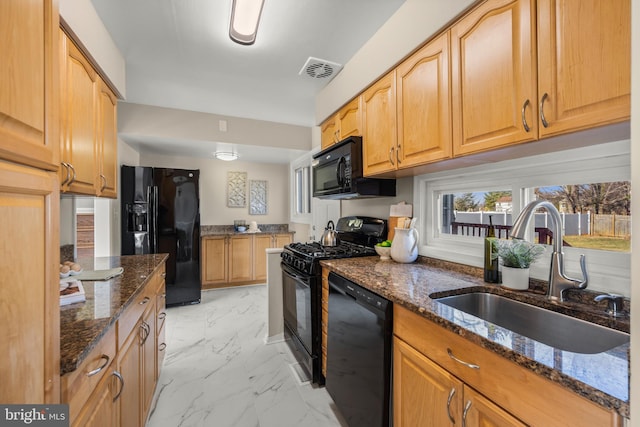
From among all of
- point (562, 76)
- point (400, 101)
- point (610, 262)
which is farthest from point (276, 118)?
point (610, 262)

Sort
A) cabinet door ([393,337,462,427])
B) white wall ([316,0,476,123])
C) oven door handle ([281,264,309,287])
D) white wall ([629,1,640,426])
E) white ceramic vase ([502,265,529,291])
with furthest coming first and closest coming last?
oven door handle ([281,264,309,287]) < white wall ([316,0,476,123]) < white ceramic vase ([502,265,529,291]) < cabinet door ([393,337,462,427]) < white wall ([629,1,640,426])

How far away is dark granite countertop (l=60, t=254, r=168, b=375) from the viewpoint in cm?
77

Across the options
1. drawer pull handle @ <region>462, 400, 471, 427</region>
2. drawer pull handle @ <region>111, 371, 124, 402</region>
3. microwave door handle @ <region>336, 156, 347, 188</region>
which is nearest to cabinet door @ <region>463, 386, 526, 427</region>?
drawer pull handle @ <region>462, 400, 471, 427</region>

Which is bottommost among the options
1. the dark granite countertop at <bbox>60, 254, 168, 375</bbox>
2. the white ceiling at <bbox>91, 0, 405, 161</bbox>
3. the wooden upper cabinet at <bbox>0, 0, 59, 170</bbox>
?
the dark granite countertop at <bbox>60, 254, 168, 375</bbox>

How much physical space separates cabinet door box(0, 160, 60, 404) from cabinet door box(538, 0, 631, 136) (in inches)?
57.8

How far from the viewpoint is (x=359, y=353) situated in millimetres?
1409

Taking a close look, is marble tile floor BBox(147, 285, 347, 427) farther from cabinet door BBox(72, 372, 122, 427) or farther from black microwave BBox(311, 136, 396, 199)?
→ black microwave BBox(311, 136, 396, 199)

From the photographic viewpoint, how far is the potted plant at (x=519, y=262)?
1236 mm

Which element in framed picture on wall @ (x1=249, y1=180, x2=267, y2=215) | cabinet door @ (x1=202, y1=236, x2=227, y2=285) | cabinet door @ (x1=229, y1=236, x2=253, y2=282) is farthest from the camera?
framed picture on wall @ (x1=249, y1=180, x2=267, y2=215)

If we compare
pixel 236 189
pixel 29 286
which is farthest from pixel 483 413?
pixel 236 189

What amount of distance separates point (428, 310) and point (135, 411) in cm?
141

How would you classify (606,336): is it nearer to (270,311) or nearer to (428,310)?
(428,310)

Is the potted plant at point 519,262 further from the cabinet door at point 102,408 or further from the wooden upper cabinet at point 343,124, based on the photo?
the cabinet door at point 102,408

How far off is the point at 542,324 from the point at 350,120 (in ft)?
5.70
